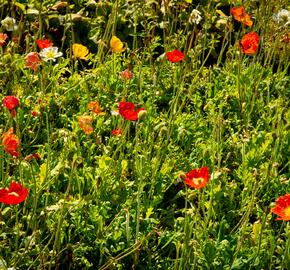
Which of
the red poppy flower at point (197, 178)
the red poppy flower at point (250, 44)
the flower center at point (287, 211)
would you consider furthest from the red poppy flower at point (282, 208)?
the red poppy flower at point (250, 44)

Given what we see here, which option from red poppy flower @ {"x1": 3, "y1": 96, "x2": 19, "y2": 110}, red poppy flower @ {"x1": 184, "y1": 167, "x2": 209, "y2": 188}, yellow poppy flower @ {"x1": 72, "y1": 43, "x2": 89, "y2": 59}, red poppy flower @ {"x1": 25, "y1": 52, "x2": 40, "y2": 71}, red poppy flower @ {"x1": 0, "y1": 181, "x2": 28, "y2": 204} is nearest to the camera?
red poppy flower @ {"x1": 0, "y1": 181, "x2": 28, "y2": 204}

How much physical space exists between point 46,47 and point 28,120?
1.04ft

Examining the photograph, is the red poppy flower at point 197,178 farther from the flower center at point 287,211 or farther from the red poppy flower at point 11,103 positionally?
the red poppy flower at point 11,103

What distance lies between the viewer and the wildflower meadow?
2285mm

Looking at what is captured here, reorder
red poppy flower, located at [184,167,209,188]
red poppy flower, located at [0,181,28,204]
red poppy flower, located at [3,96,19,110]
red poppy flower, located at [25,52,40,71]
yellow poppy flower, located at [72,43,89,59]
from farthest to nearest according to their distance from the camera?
yellow poppy flower, located at [72,43,89,59] → red poppy flower, located at [25,52,40,71] → red poppy flower, located at [3,96,19,110] → red poppy flower, located at [184,167,209,188] → red poppy flower, located at [0,181,28,204]

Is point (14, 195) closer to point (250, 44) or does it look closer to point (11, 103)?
point (11, 103)

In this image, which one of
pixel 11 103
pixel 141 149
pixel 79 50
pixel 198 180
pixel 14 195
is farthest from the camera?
pixel 79 50

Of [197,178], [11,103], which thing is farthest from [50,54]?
[197,178]

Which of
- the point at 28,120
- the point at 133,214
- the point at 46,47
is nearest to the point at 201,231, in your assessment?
the point at 133,214

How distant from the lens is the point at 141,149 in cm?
280

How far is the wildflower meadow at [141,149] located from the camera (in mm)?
2285

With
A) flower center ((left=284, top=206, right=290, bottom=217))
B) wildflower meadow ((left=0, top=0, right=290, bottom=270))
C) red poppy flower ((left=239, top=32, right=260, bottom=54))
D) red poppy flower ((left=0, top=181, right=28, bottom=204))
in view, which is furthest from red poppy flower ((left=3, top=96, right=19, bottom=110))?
red poppy flower ((left=239, top=32, right=260, bottom=54))

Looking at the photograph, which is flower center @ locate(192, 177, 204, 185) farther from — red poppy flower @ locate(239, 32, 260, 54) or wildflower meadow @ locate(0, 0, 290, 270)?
red poppy flower @ locate(239, 32, 260, 54)

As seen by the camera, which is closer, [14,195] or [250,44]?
[14,195]
